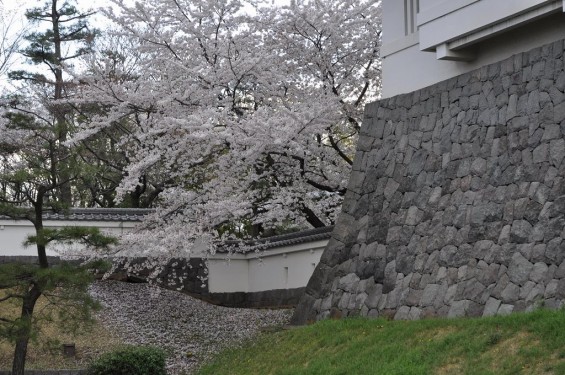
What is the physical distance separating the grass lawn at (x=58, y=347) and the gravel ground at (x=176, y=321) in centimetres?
37

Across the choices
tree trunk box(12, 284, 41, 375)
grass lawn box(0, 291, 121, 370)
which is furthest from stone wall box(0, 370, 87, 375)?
tree trunk box(12, 284, 41, 375)

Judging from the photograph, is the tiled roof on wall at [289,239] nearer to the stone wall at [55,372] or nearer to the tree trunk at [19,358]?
the stone wall at [55,372]

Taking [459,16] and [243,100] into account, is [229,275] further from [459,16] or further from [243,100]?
[459,16]

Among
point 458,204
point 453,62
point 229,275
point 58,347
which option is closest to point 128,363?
point 58,347

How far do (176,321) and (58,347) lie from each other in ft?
11.2

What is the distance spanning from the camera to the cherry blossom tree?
44.7ft

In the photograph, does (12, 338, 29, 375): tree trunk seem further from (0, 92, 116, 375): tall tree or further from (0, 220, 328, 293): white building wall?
(0, 220, 328, 293): white building wall

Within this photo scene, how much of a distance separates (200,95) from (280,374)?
526cm

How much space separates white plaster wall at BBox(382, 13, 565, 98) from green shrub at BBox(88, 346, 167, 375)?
472 cm

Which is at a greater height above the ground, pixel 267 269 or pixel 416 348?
pixel 267 269

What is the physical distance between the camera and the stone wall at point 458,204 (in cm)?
924

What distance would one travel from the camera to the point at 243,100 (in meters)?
15.2

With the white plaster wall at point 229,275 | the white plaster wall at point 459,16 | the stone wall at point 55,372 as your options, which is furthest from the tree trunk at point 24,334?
the white plaster wall at point 229,275

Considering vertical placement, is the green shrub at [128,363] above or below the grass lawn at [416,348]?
below
